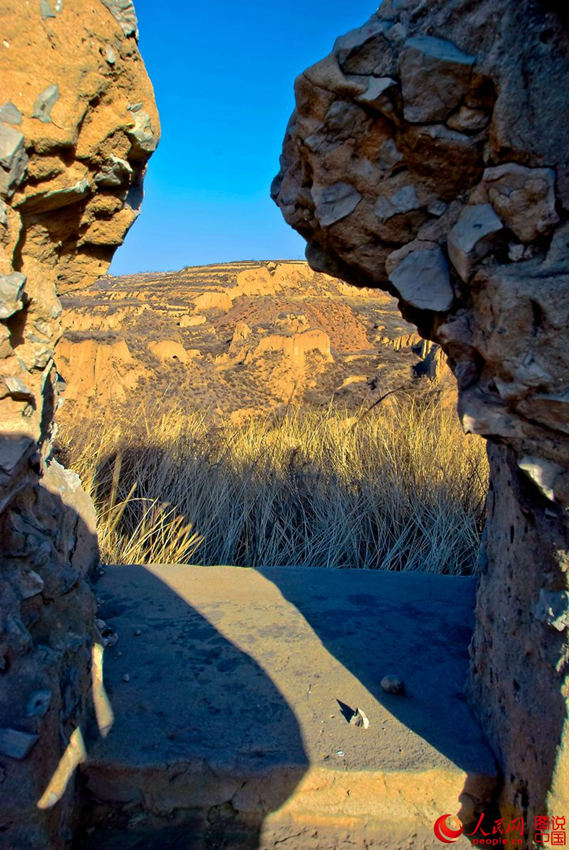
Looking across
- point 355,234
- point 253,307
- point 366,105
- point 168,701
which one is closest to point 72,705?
point 168,701

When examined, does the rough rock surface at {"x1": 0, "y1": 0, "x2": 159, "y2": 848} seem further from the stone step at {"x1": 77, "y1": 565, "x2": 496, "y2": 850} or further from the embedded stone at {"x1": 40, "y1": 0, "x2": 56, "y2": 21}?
the stone step at {"x1": 77, "y1": 565, "x2": 496, "y2": 850}

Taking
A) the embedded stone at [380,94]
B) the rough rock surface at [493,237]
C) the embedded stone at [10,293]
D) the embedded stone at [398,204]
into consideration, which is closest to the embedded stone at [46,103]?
the embedded stone at [10,293]

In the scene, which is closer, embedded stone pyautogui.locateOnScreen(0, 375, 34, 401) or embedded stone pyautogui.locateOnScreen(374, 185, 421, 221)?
embedded stone pyautogui.locateOnScreen(0, 375, 34, 401)

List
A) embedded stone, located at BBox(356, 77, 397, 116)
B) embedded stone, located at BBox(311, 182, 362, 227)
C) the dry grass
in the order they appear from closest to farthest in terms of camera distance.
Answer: embedded stone, located at BBox(356, 77, 397, 116) < embedded stone, located at BBox(311, 182, 362, 227) < the dry grass

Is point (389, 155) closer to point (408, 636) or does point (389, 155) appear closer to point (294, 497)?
point (408, 636)

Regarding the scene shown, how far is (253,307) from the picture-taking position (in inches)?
555

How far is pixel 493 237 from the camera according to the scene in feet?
5.33

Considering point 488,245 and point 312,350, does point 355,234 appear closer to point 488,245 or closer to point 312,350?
point 488,245

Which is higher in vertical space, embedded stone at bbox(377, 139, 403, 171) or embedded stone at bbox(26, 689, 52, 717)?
embedded stone at bbox(377, 139, 403, 171)

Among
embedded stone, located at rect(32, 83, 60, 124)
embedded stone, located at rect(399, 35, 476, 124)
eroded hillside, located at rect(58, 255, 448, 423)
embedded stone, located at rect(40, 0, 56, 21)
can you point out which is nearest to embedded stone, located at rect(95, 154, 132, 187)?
embedded stone, located at rect(32, 83, 60, 124)

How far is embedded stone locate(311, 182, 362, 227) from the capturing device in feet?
6.50

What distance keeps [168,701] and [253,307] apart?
1261 centimetres

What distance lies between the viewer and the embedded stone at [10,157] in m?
1.62

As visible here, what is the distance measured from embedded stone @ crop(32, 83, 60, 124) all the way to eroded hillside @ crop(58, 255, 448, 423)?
16.7ft
